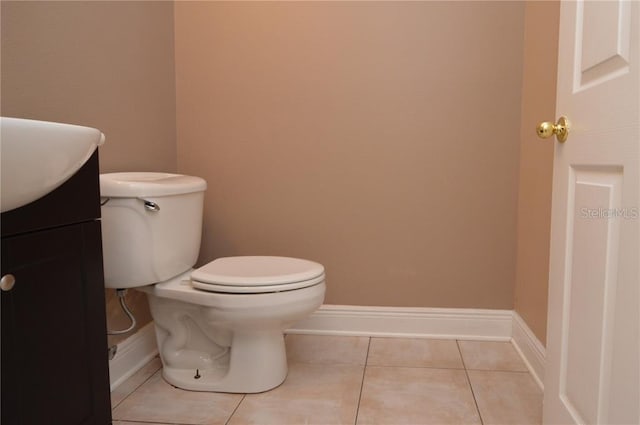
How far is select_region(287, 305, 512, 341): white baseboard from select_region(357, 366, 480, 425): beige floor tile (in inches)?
13.5

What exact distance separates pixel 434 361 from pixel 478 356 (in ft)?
0.64

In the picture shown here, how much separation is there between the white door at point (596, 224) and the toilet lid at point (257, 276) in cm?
74

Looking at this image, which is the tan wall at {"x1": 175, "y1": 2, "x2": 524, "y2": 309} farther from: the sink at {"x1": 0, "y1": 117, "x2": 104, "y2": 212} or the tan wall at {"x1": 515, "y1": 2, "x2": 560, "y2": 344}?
the sink at {"x1": 0, "y1": 117, "x2": 104, "y2": 212}

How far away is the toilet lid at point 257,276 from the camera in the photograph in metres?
1.60

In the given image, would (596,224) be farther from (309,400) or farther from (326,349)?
(326,349)

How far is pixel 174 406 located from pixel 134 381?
269 mm

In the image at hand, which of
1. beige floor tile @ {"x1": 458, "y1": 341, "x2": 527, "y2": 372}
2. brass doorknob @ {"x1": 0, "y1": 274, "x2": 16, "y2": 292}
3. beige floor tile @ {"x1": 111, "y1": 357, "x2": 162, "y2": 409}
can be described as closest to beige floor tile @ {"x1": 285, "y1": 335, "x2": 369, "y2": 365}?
beige floor tile @ {"x1": 458, "y1": 341, "x2": 527, "y2": 372}

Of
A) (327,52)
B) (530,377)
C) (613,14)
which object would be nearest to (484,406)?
(530,377)

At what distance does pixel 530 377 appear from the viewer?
1867 millimetres

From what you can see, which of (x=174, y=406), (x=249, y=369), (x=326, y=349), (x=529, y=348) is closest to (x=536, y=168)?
(x=529, y=348)

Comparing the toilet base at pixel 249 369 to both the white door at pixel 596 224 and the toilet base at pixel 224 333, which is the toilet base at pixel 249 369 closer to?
the toilet base at pixel 224 333

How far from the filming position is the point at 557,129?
3.97 feet

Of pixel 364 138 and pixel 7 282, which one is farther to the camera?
pixel 364 138

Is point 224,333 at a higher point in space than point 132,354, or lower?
higher
